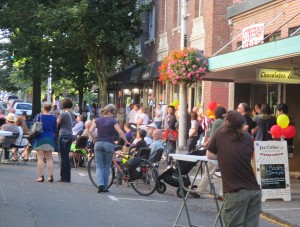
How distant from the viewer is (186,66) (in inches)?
685

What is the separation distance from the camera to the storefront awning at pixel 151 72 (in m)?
29.5

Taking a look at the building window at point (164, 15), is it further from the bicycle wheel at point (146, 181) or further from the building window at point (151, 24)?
the bicycle wheel at point (146, 181)

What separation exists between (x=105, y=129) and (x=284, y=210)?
12.5 ft

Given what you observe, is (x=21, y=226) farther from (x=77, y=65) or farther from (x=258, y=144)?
(x=77, y=65)

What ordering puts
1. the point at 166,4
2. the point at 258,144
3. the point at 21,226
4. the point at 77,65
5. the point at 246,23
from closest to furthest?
the point at 21,226, the point at 258,144, the point at 246,23, the point at 166,4, the point at 77,65

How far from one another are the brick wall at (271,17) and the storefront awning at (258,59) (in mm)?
1532

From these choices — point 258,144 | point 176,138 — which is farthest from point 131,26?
point 258,144

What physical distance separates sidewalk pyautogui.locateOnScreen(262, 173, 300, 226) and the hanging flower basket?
171 inches

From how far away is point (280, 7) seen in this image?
18750mm

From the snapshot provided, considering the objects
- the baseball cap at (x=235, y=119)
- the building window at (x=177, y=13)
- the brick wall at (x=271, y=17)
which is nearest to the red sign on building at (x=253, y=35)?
the brick wall at (x=271, y=17)

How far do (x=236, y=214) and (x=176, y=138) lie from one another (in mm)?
15068

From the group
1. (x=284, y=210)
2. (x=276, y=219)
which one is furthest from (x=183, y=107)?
(x=276, y=219)

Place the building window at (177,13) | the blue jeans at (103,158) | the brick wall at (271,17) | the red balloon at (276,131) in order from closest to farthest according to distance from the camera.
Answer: the blue jeans at (103,158) < the red balloon at (276,131) < the brick wall at (271,17) < the building window at (177,13)

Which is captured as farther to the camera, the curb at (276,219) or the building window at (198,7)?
the building window at (198,7)
